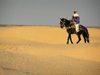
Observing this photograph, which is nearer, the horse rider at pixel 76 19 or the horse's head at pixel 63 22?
the horse rider at pixel 76 19

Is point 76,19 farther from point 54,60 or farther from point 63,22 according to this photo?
point 54,60

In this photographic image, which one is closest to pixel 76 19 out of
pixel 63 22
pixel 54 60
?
pixel 63 22

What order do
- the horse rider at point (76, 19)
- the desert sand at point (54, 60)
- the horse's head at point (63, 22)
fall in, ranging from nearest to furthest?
1. the desert sand at point (54, 60)
2. the horse rider at point (76, 19)
3. the horse's head at point (63, 22)

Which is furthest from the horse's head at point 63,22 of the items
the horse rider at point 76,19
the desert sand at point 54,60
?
the desert sand at point 54,60

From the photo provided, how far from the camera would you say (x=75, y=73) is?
7477 mm

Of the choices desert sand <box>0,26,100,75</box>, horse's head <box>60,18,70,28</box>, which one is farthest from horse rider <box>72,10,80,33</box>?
desert sand <box>0,26,100,75</box>

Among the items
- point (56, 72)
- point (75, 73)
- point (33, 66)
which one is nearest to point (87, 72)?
point (75, 73)

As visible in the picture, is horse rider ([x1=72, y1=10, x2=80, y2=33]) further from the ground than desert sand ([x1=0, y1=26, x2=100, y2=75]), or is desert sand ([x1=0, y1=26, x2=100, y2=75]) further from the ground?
horse rider ([x1=72, y1=10, x2=80, y2=33])

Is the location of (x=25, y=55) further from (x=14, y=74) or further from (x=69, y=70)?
(x=14, y=74)

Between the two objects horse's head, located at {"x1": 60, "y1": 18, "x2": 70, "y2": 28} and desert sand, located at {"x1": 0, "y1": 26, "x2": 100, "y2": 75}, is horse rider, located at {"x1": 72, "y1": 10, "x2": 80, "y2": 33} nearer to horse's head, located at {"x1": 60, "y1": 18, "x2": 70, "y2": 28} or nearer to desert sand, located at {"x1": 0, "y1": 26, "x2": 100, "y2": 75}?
horse's head, located at {"x1": 60, "y1": 18, "x2": 70, "y2": 28}

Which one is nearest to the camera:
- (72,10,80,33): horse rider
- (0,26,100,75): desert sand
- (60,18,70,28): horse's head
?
(0,26,100,75): desert sand

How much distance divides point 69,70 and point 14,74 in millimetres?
2843

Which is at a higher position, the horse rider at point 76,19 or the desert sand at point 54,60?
the horse rider at point 76,19

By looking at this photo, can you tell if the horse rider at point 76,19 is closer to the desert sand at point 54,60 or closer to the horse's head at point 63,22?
the horse's head at point 63,22
